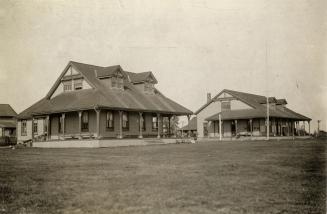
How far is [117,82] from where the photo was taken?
30.8 meters

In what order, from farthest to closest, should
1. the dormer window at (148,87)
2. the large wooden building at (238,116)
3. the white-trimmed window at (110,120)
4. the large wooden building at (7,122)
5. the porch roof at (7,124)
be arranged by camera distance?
the large wooden building at (7,122), the porch roof at (7,124), the large wooden building at (238,116), the dormer window at (148,87), the white-trimmed window at (110,120)

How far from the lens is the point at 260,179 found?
8.99 meters

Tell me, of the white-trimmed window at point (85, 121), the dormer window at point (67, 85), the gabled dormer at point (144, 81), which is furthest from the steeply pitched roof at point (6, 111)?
the white-trimmed window at point (85, 121)

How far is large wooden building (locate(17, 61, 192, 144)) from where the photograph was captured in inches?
1087

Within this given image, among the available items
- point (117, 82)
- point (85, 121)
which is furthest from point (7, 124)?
point (85, 121)

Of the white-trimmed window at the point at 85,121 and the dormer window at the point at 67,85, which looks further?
the dormer window at the point at 67,85

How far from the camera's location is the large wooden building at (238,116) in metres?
42.9

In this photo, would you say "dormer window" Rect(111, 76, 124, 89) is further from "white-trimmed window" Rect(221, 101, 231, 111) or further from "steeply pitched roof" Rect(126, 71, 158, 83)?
"white-trimmed window" Rect(221, 101, 231, 111)

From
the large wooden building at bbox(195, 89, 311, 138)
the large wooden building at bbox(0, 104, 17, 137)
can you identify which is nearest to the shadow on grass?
the large wooden building at bbox(195, 89, 311, 138)

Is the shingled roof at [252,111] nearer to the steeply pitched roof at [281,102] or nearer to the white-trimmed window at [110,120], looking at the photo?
the steeply pitched roof at [281,102]

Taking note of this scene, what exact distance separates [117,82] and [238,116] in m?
16.1

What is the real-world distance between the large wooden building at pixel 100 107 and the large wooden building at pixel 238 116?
1046 centimetres

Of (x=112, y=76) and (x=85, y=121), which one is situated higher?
(x=112, y=76)

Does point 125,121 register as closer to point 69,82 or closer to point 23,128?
point 69,82
